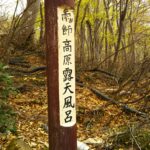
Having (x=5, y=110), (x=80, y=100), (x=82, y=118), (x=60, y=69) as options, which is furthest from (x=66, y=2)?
(x=80, y=100)

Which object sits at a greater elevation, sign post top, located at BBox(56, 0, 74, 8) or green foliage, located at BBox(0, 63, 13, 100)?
sign post top, located at BBox(56, 0, 74, 8)

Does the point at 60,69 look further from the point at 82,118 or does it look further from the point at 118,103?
the point at 118,103

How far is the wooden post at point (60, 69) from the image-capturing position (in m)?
2.88

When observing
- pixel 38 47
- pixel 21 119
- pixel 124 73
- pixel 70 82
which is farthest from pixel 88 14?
pixel 70 82

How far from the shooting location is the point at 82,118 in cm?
683

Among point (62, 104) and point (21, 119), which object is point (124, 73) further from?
point (62, 104)

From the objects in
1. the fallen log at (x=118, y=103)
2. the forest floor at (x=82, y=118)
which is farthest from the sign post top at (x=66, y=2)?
the fallen log at (x=118, y=103)

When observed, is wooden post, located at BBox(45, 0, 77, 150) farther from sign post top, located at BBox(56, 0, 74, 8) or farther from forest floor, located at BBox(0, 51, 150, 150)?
forest floor, located at BBox(0, 51, 150, 150)

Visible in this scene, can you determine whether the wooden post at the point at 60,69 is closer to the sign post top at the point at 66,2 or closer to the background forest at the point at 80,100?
the sign post top at the point at 66,2

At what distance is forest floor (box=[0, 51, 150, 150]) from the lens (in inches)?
206

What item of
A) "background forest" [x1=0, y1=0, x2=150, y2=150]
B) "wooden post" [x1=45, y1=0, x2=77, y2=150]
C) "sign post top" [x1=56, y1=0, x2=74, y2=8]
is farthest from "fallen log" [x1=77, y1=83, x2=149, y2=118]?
"sign post top" [x1=56, y1=0, x2=74, y2=8]

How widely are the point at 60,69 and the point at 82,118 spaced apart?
13.3 feet

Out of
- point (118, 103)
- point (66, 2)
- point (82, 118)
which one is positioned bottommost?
point (82, 118)

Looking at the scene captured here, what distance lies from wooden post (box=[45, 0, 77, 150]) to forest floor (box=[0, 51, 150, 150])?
1970 mm
